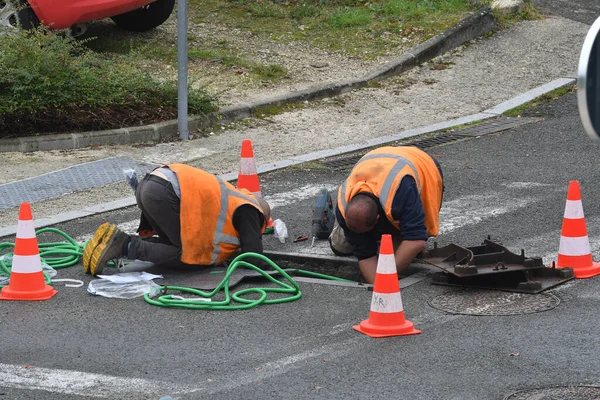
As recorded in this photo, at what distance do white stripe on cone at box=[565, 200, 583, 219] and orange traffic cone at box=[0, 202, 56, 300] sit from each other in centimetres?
348

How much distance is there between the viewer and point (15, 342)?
612 centimetres

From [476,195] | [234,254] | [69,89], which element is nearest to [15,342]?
[234,254]

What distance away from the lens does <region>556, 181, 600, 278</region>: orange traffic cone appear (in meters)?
7.18

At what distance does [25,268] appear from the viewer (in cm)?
693

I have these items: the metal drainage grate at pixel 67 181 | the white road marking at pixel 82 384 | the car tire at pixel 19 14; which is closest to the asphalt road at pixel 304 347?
the white road marking at pixel 82 384

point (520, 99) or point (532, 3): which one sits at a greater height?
point (532, 3)

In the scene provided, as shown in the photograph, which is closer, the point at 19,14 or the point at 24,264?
the point at 24,264

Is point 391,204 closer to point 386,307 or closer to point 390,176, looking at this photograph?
point 390,176

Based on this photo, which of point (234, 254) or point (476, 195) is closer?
point (234, 254)

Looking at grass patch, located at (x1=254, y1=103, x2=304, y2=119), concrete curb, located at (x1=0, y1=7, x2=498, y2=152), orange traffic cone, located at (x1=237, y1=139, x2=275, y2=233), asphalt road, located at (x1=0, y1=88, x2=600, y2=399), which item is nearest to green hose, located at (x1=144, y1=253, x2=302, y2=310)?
asphalt road, located at (x1=0, y1=88, x2=600, y2=399)

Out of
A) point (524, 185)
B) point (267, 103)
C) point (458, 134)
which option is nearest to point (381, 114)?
point (458, 134)

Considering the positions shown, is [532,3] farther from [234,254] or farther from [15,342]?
[15,342]

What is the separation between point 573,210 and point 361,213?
1.48m

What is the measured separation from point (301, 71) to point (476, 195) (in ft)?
16.9
